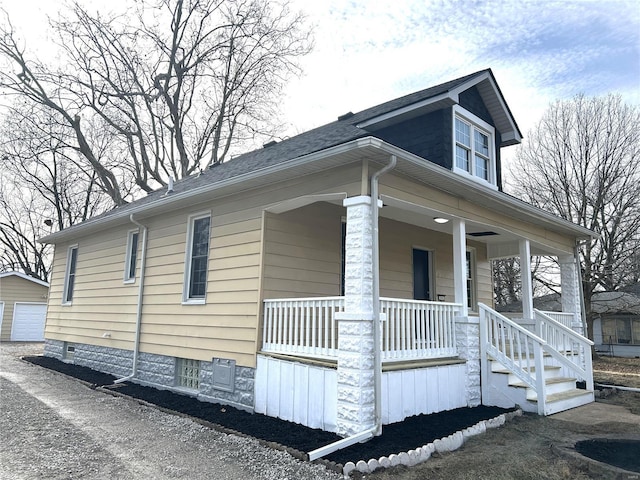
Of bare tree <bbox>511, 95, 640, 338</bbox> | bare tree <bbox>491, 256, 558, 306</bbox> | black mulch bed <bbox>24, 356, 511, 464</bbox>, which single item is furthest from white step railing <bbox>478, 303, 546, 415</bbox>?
bare tree <bbox>491, 256, 558, 306</bbox>

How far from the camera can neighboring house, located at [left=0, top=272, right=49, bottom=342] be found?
20562mm

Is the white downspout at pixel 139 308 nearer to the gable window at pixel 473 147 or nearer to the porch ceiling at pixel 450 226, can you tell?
the porch ceiling at pixel 450 226

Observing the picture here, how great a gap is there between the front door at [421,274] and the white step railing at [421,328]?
255cm

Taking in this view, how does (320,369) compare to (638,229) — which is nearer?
(320,369)

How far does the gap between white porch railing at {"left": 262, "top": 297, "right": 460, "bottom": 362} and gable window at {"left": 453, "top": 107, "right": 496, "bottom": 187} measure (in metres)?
2.81

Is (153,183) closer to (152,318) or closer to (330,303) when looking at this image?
(152,318)

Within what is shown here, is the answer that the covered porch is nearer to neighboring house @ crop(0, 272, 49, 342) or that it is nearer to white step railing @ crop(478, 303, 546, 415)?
white step railing @ crop(478, 303, 546, 415)

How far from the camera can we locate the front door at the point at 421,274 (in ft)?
31.4

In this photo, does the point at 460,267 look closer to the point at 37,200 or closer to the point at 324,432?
the point at 324,432

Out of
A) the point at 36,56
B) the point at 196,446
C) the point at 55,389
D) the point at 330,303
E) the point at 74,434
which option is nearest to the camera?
the point at 196,446

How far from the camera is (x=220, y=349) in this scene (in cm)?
710

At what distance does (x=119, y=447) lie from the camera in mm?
4984

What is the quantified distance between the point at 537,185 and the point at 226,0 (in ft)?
52.2

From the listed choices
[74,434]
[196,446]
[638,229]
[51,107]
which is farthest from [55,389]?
[638,229]
